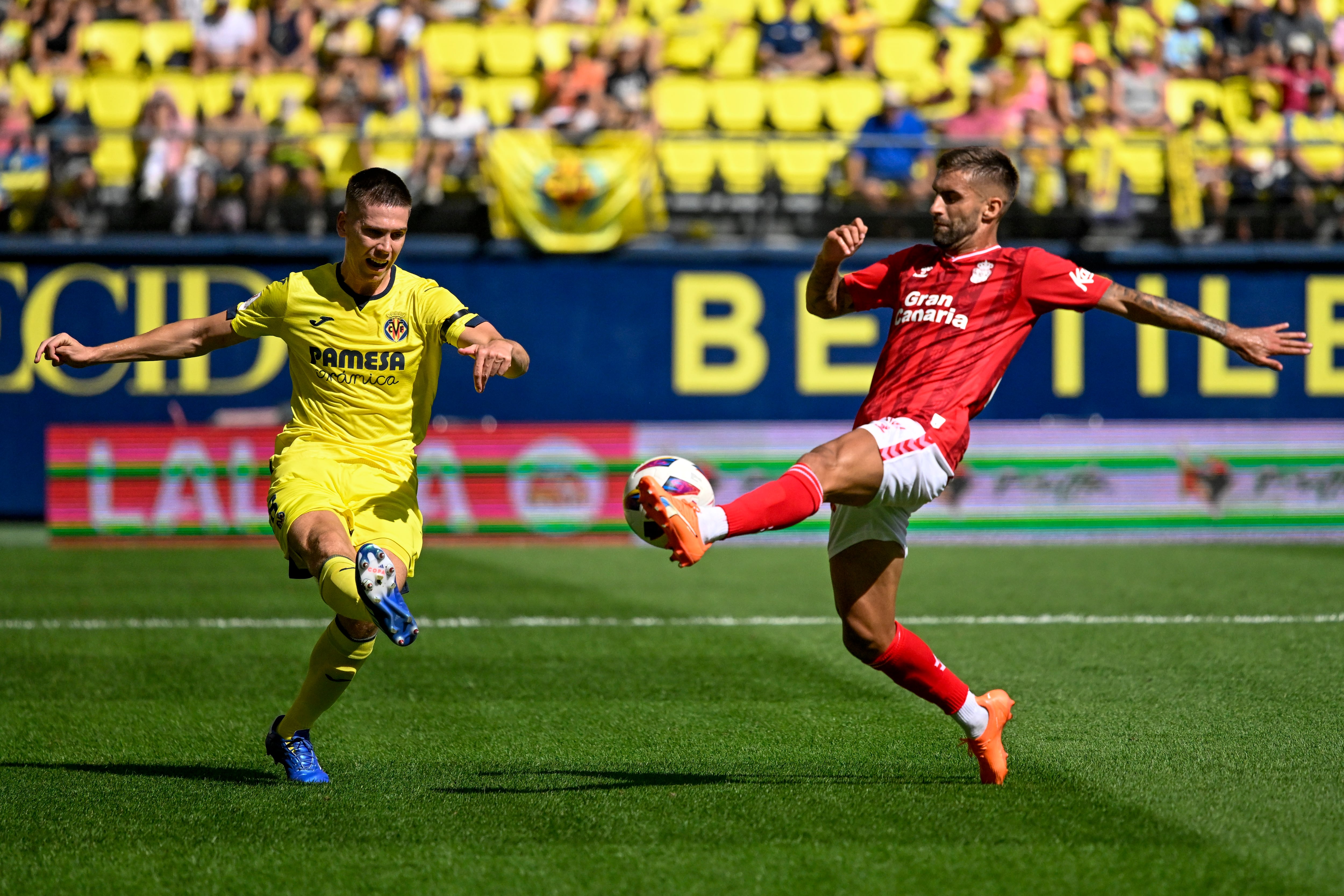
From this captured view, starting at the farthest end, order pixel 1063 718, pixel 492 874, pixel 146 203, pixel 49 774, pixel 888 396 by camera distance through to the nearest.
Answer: pixel 146 203 → pixel 1063 718 → pixel 49 774 → pixel 888 396 → pixel 492 874

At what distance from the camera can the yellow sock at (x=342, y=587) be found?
4.73m

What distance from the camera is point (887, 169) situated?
16.0 metres

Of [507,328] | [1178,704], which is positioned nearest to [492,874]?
[1178,704]

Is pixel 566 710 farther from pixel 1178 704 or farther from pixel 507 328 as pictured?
pixel 507 328

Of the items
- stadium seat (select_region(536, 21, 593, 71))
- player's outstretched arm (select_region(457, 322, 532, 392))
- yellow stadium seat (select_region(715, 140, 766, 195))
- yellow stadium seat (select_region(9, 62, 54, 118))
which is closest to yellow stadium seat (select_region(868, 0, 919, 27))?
stadium seat (select_region(536, 21, 593, 71))

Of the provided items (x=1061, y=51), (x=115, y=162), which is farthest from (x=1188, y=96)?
(x=115, y=162)

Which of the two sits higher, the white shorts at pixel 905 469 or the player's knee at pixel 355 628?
Result: the white shorts at pixel 905 469

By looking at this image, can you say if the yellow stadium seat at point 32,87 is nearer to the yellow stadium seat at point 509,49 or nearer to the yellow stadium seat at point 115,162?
the yellow stadium seat at point 115,162

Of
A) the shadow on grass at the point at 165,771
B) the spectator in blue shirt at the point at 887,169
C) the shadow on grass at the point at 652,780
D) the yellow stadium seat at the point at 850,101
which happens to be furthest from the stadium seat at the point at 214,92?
the shadow on grass at the point at 652,780

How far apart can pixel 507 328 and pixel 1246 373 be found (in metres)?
8.38

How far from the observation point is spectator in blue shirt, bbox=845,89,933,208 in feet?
52.1

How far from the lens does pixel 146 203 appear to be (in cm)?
1570

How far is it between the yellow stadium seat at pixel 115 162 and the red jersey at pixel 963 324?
1242 centimetres

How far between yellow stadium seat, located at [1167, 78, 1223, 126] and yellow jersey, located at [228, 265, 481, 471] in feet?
49.1
